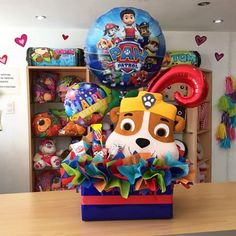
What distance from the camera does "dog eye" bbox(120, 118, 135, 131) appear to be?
3.19 feet

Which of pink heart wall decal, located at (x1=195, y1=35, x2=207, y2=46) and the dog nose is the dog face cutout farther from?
pink heart wall decal, located at (x1=195, y1=35, x2=207, y2=46)

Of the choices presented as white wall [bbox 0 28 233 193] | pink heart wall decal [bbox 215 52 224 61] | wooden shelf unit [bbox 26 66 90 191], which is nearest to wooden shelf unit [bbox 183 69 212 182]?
pink heart wall decal [bbox 215 52 224 61]

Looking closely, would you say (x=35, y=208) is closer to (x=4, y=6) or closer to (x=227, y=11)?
(x=4, y=6)


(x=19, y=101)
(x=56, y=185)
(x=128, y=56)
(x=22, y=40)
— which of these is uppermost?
(x=22, y=40)

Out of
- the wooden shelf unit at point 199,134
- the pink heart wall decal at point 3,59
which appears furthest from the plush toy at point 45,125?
the wooden shelf unit at point 199,134

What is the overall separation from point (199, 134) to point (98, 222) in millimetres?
2723

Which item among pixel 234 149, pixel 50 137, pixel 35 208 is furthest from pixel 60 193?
pixel 234 149

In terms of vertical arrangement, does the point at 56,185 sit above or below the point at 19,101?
below

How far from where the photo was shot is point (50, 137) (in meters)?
3.22

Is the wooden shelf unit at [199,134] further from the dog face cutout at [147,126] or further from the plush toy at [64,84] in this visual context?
the dog face cutout at [147,126]

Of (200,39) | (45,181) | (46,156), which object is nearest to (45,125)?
(46,156)

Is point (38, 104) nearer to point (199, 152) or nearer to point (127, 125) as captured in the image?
point (199, 152)

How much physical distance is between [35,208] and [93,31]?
0.60 meters

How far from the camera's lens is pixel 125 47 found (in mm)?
1007
